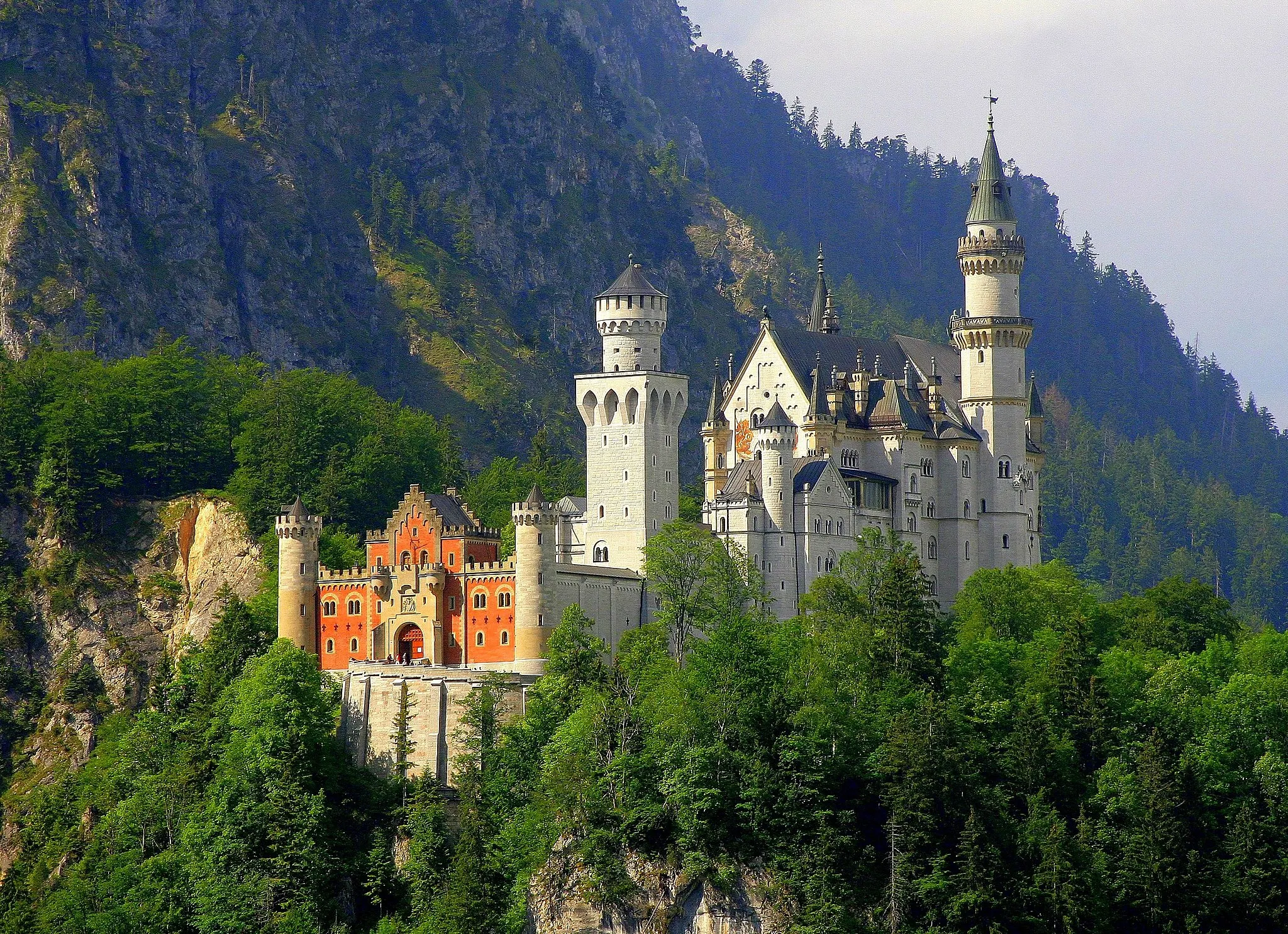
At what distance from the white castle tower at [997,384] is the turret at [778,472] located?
13.4 metres

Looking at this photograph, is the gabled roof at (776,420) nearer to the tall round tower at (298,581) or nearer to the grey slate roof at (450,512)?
the grey slate roof at (450,512)

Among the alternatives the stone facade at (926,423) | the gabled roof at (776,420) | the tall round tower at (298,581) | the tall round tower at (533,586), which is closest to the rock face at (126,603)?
the tall round tower at (298,581)

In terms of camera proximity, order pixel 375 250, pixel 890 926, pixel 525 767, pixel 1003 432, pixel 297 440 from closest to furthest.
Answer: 1. pixel 890 926
2. pixel 525 767
3. pixel 1003 432
4. pixel 297 440
5. pixel 375 250

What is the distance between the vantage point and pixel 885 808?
84812 mm

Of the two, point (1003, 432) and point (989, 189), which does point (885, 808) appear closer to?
point (1003, 432)

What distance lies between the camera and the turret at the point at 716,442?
11012 cm

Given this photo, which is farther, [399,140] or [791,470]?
[399,140]

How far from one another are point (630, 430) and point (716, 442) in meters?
11.7

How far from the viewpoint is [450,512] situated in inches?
3804

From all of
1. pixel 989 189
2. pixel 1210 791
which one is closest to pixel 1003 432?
pixel 989 189

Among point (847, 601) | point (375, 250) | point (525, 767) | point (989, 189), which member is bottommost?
point (525, 767)

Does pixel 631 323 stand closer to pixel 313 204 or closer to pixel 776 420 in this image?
pixel 776 420

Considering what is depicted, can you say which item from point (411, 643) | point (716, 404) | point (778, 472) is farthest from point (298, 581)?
point (716, 404)

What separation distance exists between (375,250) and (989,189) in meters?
76.2
